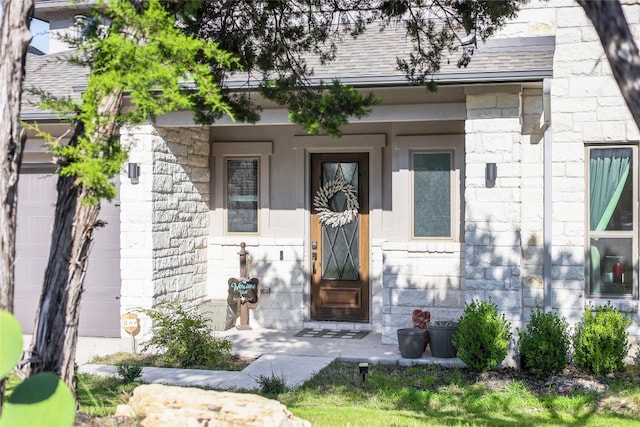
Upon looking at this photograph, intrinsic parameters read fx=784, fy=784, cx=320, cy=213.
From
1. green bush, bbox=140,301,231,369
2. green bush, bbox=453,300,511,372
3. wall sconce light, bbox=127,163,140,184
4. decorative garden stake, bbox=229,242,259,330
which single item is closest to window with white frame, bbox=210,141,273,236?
decorative garden stake, bbox=229,242,259,330

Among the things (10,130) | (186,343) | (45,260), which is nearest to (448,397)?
(186,343)

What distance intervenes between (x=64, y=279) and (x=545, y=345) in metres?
5.60

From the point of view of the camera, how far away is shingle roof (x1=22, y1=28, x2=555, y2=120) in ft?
28.9

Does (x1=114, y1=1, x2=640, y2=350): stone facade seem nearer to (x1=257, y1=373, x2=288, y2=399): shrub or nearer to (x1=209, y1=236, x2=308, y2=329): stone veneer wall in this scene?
(x1=209, y1=236, x2=308, y2=329): stone veneer wall

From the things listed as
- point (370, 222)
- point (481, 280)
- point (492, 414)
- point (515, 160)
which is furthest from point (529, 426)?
point (370, 222)

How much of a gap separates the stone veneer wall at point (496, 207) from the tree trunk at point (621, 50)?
4.87 m

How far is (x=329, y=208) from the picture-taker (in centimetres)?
1158

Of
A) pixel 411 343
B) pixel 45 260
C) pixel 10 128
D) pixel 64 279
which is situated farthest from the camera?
pixel 45 260

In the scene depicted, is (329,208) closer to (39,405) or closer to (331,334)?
(331,334)

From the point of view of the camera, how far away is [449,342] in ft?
30.2

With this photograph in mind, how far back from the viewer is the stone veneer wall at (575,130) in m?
9.30

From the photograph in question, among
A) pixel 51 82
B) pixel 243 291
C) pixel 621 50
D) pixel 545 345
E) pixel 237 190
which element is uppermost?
pixel 51 82

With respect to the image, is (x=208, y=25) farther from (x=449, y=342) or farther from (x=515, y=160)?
(x=449, y=342)

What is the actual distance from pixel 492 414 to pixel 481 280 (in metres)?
2.33
